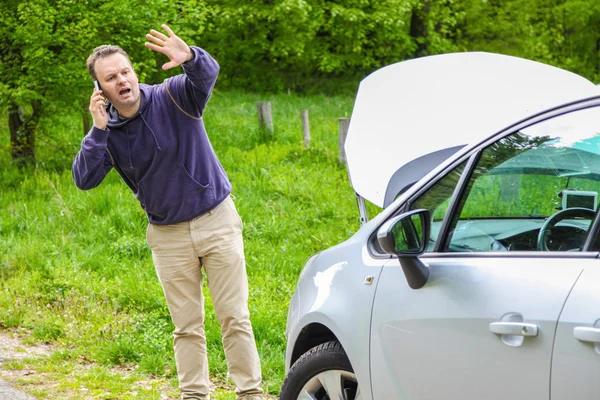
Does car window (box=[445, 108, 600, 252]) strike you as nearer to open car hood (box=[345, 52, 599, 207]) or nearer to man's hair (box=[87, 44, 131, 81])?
open car hood (box=[345, 52, 599, 207])

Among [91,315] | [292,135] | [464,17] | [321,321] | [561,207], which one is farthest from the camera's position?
[464,17]

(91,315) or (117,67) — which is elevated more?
(117,67)

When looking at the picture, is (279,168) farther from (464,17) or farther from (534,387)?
(464,17)

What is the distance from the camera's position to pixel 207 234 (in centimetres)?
490

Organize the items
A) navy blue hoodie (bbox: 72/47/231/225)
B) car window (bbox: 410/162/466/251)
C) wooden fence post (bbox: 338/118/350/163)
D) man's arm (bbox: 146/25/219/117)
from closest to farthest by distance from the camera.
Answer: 1. car window (bbox: 410/162/466/251)
2. man's arm (bbox: 146/25/219/117)
3. navy blue hoodie (bbox: 72/47/231/225)
4. wooden fence post (bbox: 338/118/350/163)

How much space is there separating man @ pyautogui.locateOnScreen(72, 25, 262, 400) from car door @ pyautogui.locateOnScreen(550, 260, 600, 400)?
9.01ft

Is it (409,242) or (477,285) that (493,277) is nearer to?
(477,285)

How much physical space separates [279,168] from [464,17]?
1931 cm

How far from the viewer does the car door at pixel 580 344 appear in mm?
2330

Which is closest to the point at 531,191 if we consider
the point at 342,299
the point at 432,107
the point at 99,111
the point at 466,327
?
the point at 466,327

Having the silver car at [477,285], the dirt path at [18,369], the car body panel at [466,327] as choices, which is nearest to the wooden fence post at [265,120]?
the dirt path at [18,369]

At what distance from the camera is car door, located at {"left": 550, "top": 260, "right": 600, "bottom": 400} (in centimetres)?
233

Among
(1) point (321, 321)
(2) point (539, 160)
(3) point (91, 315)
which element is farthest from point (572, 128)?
(3) point (91, 315)

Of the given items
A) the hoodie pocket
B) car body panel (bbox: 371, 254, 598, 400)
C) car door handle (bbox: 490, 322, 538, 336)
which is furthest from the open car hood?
car door handle (bbox: 490, 322, 538, 336)
